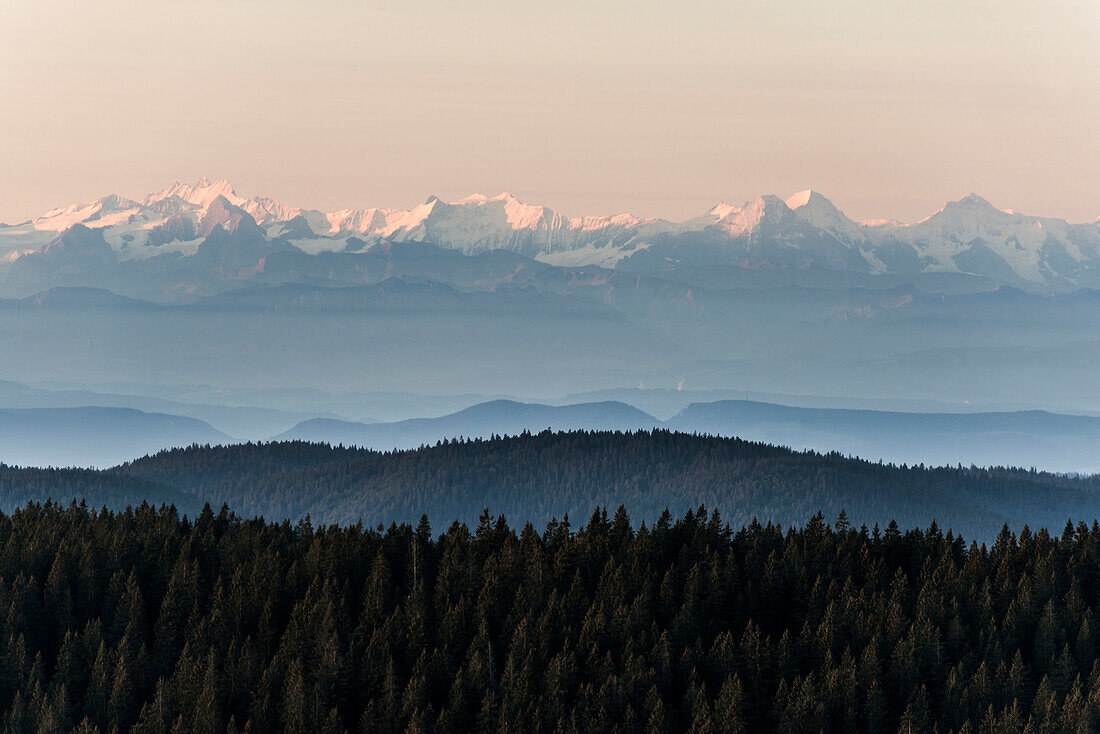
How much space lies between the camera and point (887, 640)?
5069 inches

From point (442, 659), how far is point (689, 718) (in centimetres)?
2132

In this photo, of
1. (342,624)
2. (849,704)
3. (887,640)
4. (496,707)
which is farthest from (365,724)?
(887,640)

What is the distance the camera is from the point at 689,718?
116500mm

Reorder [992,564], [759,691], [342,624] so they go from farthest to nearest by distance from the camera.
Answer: [992,564] < [342,624] < [759,691]

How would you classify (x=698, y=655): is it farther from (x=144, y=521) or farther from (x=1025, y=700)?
(x=144, y=521)

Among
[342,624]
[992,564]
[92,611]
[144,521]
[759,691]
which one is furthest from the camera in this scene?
[144,521]

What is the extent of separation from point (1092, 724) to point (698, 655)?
32213 millimetres

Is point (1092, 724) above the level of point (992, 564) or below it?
below

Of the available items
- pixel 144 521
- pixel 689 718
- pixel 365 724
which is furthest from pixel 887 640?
pixel 144 521

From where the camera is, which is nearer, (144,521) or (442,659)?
(442,659)

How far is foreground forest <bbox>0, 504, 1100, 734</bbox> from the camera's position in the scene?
115 m

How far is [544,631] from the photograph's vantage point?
420 ft

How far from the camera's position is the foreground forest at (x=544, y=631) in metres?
115

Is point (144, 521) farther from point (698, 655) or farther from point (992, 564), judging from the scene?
point (992, 564)
